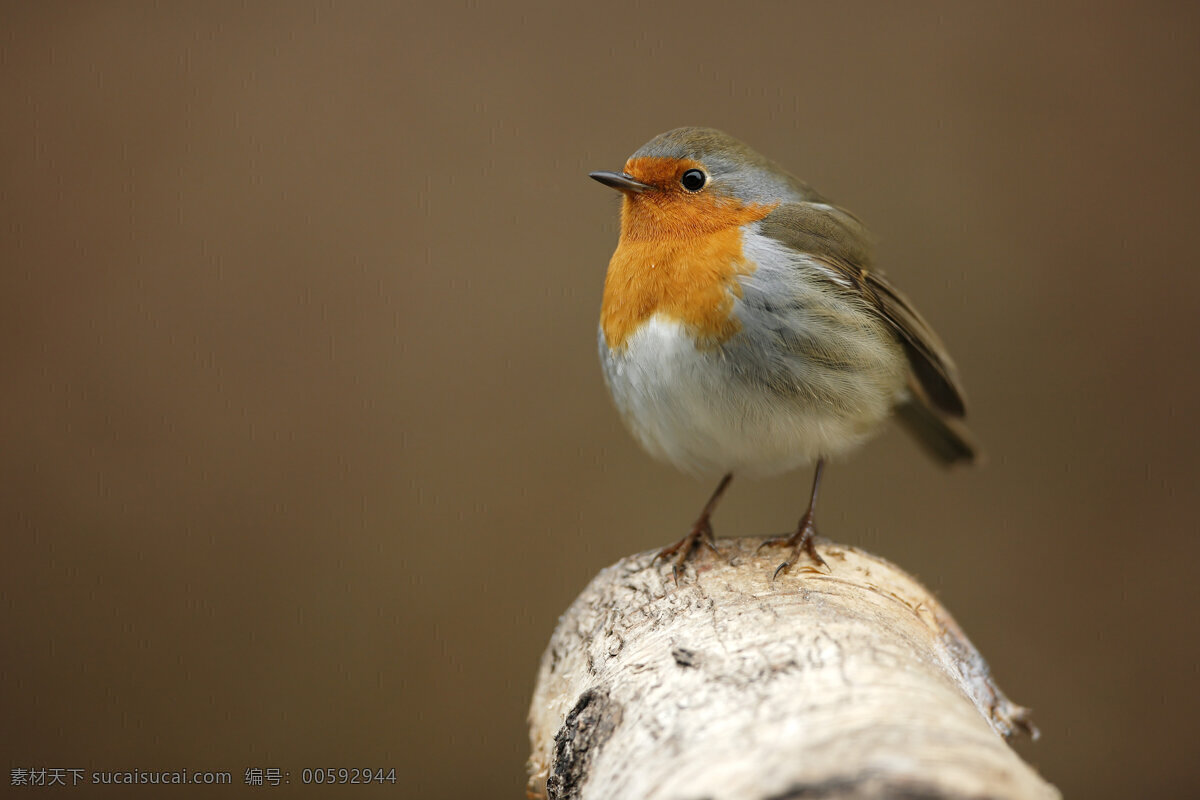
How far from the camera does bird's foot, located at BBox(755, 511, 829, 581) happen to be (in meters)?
2.69

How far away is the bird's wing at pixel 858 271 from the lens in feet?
9.93

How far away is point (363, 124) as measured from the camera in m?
5.46

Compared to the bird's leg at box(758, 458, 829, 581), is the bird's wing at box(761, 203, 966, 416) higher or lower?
higher

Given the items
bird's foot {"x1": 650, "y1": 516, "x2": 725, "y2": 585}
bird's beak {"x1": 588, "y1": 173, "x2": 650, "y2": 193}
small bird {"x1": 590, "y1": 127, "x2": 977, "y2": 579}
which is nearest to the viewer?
small bird {"x1": 590, "y1": 127, "x2": 977, "y2": 579}

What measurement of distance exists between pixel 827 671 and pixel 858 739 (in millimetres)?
Result: 276

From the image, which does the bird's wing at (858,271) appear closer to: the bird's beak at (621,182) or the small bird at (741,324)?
the small bird at (741,324)

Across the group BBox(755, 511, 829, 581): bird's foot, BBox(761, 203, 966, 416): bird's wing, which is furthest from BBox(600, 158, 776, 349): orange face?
BBox(755, 511, 829, 581): bird's foot

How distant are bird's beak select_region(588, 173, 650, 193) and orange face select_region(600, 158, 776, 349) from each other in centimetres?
3

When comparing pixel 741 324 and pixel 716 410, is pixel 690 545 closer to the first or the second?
pixel 716 410

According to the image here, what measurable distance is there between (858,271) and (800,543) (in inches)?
35.5

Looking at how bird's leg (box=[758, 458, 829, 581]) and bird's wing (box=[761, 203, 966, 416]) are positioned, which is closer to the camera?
bird's leg (box=[758, 458, 829, 581])

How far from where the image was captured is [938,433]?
146 inches

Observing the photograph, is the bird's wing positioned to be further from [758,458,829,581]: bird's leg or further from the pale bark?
the pale bark

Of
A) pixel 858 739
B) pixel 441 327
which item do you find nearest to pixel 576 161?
pixel 441 327
